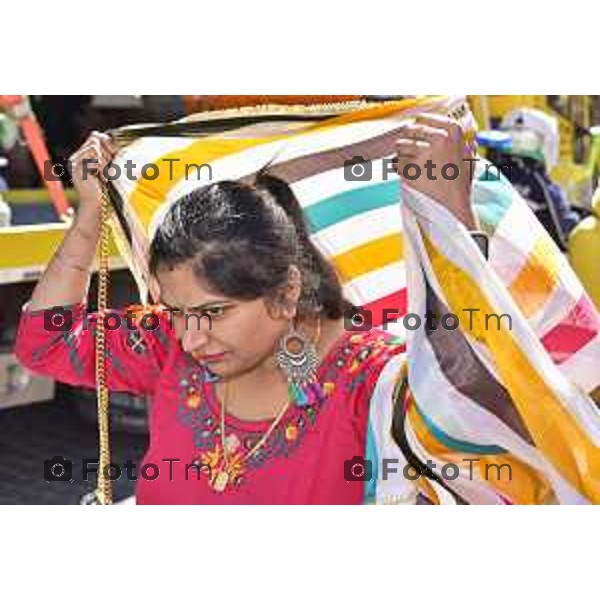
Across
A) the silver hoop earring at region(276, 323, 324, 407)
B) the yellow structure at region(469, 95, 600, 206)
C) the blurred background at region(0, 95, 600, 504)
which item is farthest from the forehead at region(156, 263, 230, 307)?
the yellow structure at region(469, 95, 600, 206)

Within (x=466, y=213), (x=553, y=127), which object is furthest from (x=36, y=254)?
(x=553, y=127)

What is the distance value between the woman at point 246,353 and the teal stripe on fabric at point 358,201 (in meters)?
0.10

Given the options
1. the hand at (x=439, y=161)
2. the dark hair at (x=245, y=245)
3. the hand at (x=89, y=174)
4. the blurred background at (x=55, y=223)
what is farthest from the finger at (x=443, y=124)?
the blurred background at (x=55, y=223)

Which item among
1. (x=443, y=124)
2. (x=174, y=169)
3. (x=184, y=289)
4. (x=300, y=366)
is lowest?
(x=300, y=366)

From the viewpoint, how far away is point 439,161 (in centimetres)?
143

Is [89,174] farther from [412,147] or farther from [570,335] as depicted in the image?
[570,335]

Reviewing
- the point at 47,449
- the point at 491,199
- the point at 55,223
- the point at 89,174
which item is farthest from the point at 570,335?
the point at 47,449

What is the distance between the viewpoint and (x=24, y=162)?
3424 millimetres

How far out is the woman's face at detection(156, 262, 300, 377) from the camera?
1.54m

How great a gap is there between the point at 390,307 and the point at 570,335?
0.27 m

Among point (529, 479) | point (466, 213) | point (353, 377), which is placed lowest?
point (529, 479)

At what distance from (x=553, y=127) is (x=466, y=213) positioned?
9.43 feet

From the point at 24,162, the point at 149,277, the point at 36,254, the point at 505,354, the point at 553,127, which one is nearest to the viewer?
the point at 505,354

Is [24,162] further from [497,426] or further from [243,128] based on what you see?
[497,426]
